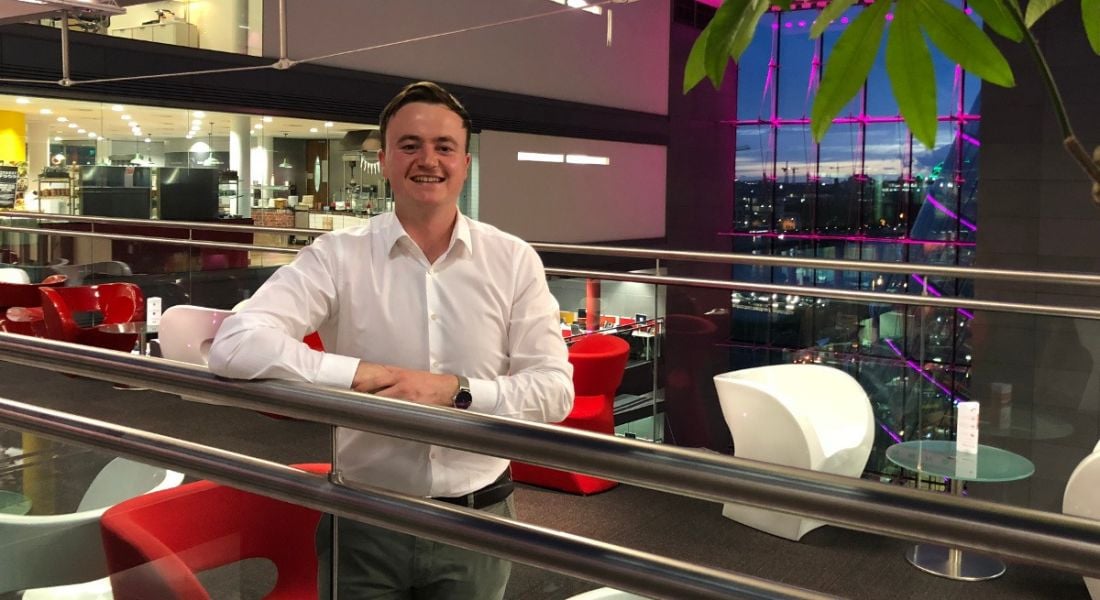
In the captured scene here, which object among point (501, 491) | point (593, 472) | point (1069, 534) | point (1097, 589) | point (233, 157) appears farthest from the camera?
point (233, 157)

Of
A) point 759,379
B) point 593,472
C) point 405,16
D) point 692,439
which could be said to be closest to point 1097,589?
point 759,379

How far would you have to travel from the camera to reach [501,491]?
195 centimetres

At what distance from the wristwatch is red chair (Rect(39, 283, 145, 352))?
552 cm

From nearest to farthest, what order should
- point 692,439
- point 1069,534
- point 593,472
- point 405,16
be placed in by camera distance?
point 1069,534
point 593,472
point 692,439
point 405,16

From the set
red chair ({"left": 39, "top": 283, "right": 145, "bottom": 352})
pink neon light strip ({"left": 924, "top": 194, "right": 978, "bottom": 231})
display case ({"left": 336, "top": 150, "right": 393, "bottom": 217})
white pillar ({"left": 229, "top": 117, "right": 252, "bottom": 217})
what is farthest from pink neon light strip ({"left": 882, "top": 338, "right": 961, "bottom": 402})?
pink neon light strip ({"left": 924, "top": 194, "right": 978, "bottom": 231})

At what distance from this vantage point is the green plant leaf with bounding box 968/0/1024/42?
543mm

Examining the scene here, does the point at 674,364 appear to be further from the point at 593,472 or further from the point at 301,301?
the point at 593,472

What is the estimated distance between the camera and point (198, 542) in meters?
1.83

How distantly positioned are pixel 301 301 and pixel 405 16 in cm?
1400

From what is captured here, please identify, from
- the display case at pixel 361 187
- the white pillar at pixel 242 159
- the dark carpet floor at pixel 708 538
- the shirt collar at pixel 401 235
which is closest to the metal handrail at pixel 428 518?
the shirt collar at pixel 401 235

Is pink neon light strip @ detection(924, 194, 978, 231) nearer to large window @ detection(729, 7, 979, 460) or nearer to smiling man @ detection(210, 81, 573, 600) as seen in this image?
large window @ detection(729, 7, 979, 460)

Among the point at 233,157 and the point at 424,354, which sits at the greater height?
the point at 233,157

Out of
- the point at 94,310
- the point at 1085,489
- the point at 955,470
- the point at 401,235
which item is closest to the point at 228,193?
the point at 94,310

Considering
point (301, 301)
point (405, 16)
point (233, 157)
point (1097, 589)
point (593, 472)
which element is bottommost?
point (1097, 589)
